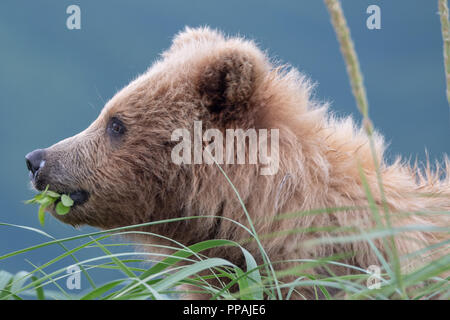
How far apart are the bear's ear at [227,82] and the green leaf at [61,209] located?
0.92 metres

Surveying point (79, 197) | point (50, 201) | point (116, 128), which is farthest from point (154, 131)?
point (50, 201)

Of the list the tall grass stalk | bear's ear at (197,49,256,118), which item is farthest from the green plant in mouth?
the tall grass stalk

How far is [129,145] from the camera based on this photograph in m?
2.68

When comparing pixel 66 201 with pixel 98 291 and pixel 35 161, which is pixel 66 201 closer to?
pixel 35 161

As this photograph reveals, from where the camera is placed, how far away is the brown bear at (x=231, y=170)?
239cm

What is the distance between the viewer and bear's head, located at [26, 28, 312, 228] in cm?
255

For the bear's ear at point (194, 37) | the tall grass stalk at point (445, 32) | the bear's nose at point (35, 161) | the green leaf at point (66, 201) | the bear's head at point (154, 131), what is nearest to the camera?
the tall grass stalk at point (445, 32)

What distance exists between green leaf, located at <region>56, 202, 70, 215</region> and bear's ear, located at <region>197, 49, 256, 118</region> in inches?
36.4

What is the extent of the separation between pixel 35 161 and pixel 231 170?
1115 mm

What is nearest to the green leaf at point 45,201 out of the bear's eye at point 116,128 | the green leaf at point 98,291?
the bear's eye at point 116,128

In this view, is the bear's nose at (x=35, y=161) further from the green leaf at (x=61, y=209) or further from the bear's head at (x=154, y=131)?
the green leaf at (x=61, y=209)

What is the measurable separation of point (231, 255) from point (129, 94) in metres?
1.04

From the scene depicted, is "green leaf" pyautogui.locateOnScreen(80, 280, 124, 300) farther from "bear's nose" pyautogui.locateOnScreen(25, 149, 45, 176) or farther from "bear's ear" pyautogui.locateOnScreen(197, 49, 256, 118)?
"bear's nose" pyautogui.locateOnScreen(25, 149, 45, 176)
